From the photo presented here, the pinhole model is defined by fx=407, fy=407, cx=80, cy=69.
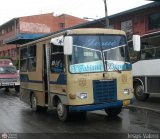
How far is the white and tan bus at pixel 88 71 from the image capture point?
37.8ft

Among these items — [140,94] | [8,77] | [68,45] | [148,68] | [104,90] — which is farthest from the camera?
[8,77]

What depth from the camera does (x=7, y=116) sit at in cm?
1396

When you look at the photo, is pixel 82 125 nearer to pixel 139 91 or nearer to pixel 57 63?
pixel 57 63

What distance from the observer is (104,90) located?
11.8 metres

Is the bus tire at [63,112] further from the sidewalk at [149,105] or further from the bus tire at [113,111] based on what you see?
the sidewalk at [149,105]

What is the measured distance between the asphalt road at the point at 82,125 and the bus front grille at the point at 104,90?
70cm

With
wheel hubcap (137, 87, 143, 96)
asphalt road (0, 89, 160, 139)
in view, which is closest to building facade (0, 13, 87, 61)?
wheel hubcap (137, 87, 143, 96)

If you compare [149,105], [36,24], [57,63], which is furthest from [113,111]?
[36,24]

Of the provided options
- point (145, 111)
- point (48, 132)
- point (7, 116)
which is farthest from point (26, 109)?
point (48, 132)

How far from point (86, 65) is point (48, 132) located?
7.73 ft

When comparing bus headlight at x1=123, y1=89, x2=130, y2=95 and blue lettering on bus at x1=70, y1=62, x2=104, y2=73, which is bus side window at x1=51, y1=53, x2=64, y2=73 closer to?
blue lettering on bus at x1=70, y1=62, x2=104, y2=73

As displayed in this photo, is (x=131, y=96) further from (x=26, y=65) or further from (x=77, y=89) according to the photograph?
(x=26, y=65)

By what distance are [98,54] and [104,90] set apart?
3.52 feet

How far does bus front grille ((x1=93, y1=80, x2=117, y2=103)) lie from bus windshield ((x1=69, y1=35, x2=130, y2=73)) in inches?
15.1
